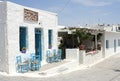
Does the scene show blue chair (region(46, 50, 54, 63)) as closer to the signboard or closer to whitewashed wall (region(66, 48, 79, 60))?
whitewashed wall (region(66, 48, 79, 60))

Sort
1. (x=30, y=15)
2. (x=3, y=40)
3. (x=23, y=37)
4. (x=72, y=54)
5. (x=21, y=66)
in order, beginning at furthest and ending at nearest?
(x=72, y=54)
(x=30, y=15)
(x=23, y=37)
(x=21, y=66)
(x=3, y=40)

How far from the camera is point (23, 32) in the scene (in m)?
15.7

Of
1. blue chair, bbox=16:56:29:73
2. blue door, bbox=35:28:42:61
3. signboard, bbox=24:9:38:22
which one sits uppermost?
signboard, bbox=24:9:38:22

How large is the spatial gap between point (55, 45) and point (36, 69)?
4.93 m

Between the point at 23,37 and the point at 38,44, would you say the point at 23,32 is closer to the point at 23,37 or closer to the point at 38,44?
the point at 23,37

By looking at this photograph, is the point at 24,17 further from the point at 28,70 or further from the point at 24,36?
the point at 28,70

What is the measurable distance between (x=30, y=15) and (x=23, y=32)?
1.19 metres

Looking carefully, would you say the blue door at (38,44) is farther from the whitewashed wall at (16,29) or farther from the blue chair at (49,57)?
the blue chair at (49,57)

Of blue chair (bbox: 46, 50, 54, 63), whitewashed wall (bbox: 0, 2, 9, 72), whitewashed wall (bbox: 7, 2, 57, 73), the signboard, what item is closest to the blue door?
whitewashed wall (bbox: 7, 2, 57, 73)

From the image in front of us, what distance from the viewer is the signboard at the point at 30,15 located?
51.0ft

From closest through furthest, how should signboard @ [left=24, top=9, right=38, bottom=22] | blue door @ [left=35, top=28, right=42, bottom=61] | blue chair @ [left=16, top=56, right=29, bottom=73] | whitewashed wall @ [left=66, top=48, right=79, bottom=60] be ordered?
1. blue chair @ [left=16, top=56, right=29, bottom=73]
2. signboard @ [left=24, top=9, right=38, bottom=22]
3. blue door @ [left=35, top=28, right=42, bottom=61]
4. whitewashed wall @ [left=66, top=48, right=79, bottom=60]

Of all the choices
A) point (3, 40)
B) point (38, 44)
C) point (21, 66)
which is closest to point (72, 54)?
point (38, 44)

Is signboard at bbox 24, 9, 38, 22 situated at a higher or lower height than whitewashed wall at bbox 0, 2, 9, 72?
higher

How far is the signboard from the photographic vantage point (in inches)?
612
